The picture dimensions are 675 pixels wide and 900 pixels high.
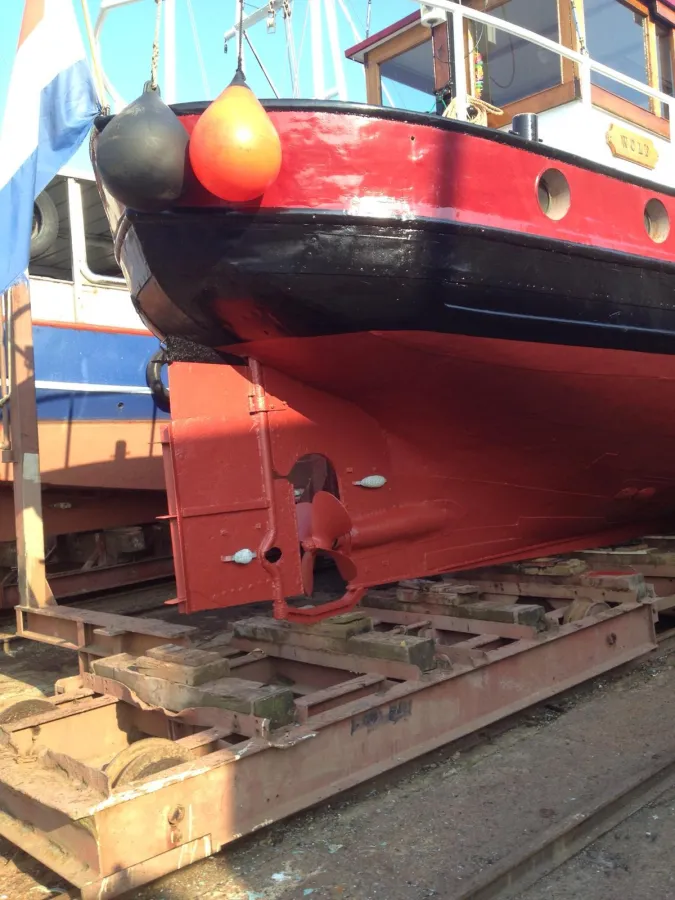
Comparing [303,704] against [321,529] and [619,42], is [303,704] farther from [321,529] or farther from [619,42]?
[619,42]

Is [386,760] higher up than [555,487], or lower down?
lower down

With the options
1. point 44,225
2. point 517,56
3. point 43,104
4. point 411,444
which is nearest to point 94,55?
point 43,104

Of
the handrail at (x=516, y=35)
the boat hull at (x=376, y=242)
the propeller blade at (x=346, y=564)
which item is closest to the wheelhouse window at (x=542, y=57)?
the handrail at (x=516, y=35)

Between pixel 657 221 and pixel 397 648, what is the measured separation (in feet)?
8.51

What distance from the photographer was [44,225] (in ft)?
21.1

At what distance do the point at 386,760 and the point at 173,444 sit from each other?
61.6 inches

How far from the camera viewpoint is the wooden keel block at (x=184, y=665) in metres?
2.97

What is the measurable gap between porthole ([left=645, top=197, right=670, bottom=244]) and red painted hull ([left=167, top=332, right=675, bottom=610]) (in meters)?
0.64

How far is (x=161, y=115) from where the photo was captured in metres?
2.84

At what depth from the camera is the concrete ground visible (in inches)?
85.4

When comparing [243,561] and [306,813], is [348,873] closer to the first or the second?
[306,813]

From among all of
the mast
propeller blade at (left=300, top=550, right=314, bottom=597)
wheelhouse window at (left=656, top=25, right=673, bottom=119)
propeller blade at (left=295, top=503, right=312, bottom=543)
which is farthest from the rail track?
the mast

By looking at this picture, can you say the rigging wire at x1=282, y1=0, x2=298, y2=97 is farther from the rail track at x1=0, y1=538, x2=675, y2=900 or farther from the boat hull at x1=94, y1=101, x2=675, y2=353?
the rail track at x1=0, y1=538, x2=675, y2=900

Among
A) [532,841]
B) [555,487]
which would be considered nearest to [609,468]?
[555,487]
